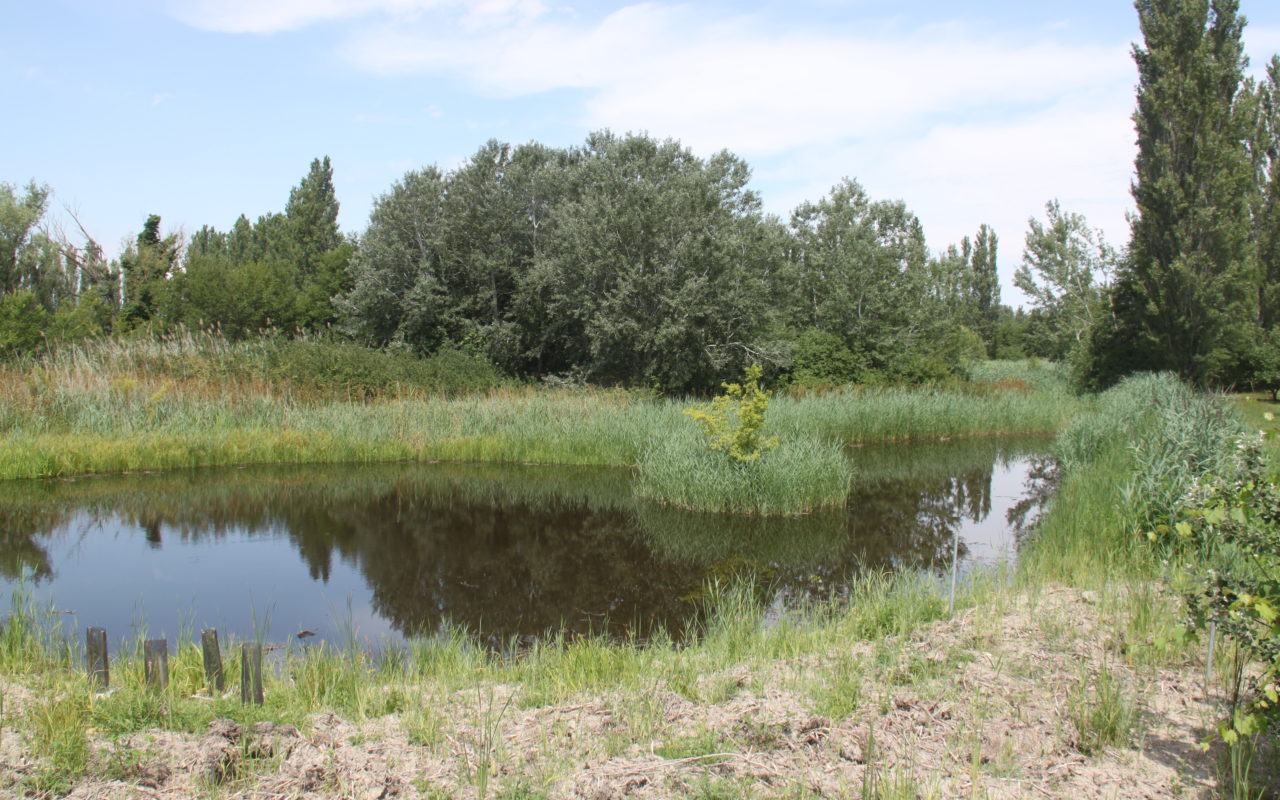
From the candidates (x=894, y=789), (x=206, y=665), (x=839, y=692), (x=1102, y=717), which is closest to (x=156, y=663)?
(x=206, y=665)

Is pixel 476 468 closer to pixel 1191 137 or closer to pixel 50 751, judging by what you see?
pixel 50 751

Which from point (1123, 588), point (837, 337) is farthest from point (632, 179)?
point (1123, 588)

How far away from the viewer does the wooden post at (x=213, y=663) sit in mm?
4801

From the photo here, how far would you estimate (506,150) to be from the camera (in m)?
30.6

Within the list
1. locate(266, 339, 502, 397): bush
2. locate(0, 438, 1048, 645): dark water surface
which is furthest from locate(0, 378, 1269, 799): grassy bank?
locate(266, 339, 502, 397): bush

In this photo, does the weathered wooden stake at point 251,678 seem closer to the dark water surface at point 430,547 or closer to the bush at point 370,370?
the dark water surface at point 430,547

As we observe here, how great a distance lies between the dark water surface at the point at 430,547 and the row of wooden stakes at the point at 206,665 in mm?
1418

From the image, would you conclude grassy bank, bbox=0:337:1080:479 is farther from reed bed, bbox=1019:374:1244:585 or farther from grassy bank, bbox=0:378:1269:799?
grassy bank, bbox=0:378:1269:799

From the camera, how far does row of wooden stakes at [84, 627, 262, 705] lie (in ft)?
15.2

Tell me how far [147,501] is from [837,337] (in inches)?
902

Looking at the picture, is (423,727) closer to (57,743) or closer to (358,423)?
(57,743)

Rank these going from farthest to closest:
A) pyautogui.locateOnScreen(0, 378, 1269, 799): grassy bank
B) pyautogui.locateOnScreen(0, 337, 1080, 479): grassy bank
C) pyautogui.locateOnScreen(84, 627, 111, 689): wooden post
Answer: pyautogui.locateOnScreen(0, 337, 1080, 479): grassy bank, pyautogui.locateOnScreen(84, 627, 111, 689): wooden post, pyautogui.locateOnScreen(0, 378, 1269, 799): grassy bank

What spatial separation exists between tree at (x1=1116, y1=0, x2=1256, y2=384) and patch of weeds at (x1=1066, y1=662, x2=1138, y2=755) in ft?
78.4

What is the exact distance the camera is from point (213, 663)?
16.0 feet
